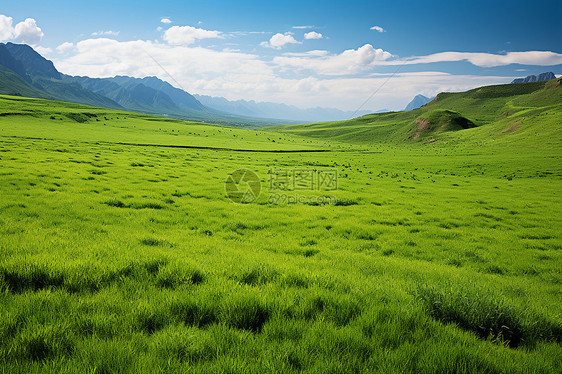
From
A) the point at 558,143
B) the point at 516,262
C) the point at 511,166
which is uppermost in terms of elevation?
the point at 558,143

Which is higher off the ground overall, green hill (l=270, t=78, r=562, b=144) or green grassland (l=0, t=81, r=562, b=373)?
green hill (l=270, t=78, r=562, b=144)

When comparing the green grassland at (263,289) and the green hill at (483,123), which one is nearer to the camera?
the green grassland at (263,289)

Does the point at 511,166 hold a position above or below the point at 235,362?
above

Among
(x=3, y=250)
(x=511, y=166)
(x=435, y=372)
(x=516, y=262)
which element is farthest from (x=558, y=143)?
(x=3, y=250)

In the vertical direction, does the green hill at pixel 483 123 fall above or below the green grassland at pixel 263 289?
above

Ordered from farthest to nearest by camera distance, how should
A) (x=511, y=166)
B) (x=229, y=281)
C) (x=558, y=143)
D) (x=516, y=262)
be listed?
(x=558, y=143) < (x=511, y=166) < (x=516, y=262) < (x=229, y=281)

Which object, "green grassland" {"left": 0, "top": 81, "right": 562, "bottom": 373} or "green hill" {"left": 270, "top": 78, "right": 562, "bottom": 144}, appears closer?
"green grassland" {"left": 0, "top": 81, "right": 562, "bottom": 373}

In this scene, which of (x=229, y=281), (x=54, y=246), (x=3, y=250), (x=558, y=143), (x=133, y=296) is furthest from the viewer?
(x=558, y=143)

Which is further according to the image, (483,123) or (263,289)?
(483,123)

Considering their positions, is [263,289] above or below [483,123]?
A: below

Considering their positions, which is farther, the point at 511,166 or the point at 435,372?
the point at 511,166

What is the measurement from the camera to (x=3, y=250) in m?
5.78

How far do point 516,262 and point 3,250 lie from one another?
15010 mm

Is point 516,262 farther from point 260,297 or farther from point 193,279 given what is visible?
point 193,279
